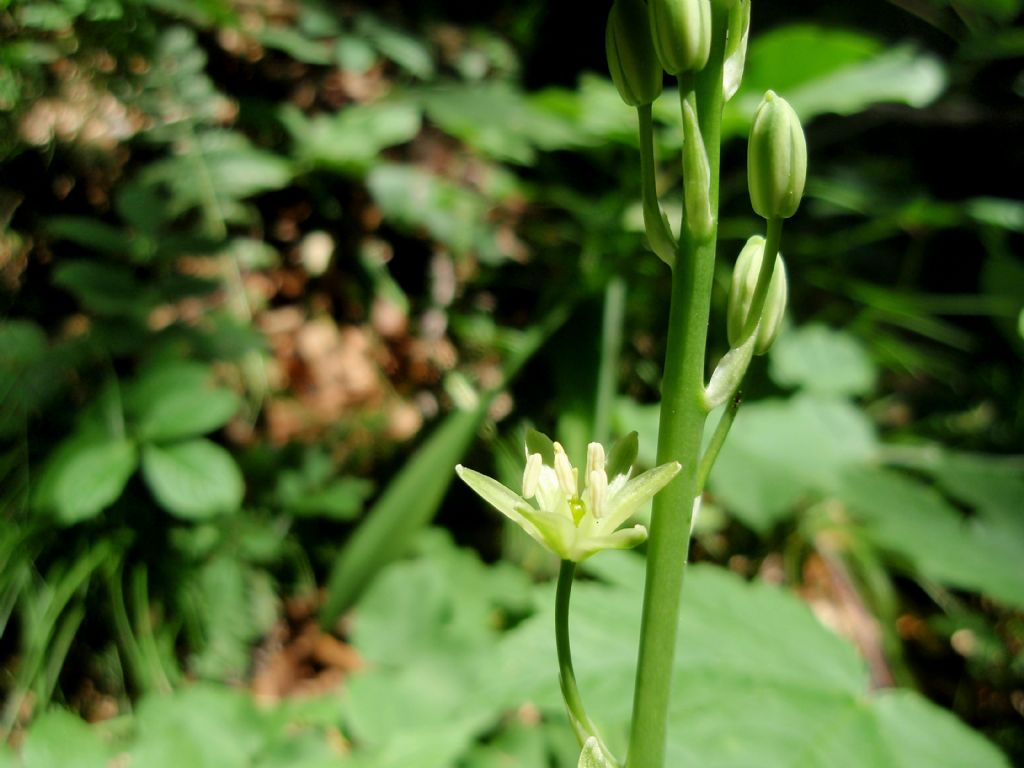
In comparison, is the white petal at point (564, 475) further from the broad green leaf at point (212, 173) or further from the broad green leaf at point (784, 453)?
the broad green leaf at point (212, 173)

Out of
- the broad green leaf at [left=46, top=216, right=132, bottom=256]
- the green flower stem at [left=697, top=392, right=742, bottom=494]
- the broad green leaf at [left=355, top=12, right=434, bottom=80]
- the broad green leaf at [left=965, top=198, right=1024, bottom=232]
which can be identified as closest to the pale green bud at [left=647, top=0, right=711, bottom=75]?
the green flower stem at [left=697, top=392, right=742, bottom=494]

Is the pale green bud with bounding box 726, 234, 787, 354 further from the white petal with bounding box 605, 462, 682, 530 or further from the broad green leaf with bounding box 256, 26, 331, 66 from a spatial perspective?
the broad green leaf with bounding box 256, 26, 331, 66

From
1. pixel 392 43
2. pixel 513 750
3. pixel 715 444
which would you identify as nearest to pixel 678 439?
pixel 715 444

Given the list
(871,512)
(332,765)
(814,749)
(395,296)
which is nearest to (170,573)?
(332,765)

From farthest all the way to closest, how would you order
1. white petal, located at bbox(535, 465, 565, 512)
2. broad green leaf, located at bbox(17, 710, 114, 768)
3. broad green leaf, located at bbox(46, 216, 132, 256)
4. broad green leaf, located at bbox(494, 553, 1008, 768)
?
broad green leaf, located at bbox(46, 216, 132, 256)
broad green leaf, located at bbox(17, 710, 114, 768)
broad green leaf, located at bbox(494, 553, 1008, 768)
white petal, located at bbox(535, 465, 565, 512)

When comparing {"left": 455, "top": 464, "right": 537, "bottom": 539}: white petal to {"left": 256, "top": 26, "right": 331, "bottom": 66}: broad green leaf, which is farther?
{"left": 256, "top": 26, "right": 331, "bottom": 66}: broad green leaf
